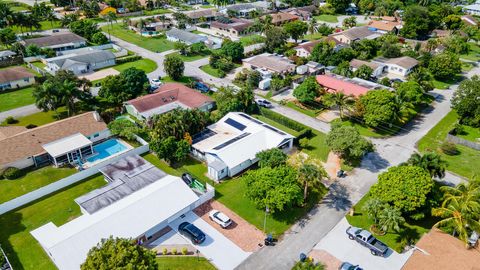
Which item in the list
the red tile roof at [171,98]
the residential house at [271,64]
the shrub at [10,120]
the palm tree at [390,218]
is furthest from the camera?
the residential house at [271,64]

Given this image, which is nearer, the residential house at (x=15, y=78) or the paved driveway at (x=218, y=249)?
the paved driveway at (x=218, y=249)

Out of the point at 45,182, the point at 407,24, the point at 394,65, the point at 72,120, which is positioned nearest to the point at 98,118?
the point at 72,120

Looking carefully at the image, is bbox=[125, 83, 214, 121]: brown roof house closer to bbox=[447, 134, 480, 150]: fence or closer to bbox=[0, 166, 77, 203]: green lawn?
bbox=[0, 166, 77, 203]: green lawn

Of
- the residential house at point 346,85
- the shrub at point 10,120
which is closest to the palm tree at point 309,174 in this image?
the residential house at point 346,85

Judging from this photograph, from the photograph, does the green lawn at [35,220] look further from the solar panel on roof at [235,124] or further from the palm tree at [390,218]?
the palm tree at [390,218]

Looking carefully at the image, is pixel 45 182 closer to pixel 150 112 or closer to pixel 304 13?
pixel 150 112

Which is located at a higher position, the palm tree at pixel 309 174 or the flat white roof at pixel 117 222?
the palm tree at pixel 309 174

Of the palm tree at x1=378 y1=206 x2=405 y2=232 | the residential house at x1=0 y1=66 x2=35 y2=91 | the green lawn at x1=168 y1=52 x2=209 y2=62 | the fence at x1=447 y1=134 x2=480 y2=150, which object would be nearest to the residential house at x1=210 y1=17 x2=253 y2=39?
the green lawn at x1=168 y1=52 x2=209 y2=62
